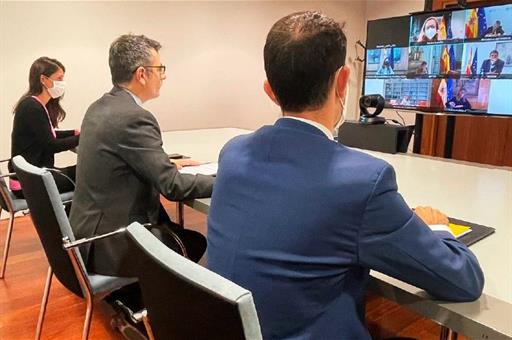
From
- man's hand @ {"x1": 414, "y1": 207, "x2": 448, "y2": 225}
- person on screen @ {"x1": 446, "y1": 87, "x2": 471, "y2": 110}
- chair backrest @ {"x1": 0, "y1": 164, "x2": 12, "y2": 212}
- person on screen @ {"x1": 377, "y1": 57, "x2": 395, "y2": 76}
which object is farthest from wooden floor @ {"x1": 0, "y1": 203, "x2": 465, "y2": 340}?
person on screen @ {"x1": 377, "y1": 57, "x2": 395, "y2": 76}

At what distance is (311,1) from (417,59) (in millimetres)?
2716

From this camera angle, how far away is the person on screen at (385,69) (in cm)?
296

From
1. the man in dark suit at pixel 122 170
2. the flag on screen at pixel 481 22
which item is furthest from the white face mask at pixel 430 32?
the man in dark suit at pixel 122 170

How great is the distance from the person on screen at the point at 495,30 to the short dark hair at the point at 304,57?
1995 millimetres

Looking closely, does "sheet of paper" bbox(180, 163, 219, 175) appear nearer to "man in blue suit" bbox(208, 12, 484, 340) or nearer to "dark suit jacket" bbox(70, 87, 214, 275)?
"dark suit jacket" bbox(70, 87, 214, 275)

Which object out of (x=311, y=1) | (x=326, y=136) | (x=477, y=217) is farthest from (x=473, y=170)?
(x=311, y=1)

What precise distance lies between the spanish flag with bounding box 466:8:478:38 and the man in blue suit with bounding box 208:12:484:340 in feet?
6.62

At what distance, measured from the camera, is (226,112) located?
15.7 feet

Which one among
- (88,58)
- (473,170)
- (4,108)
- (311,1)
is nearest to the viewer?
(473,170)

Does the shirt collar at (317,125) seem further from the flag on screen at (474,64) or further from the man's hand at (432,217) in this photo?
Result: the flag on screen at (474,64)

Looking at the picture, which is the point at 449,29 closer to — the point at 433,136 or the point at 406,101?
the point at 406,101

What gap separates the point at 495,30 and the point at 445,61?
308 mm

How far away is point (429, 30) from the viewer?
9.09ft

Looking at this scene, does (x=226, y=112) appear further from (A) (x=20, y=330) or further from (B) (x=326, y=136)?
(B) (x=326, y=136)
